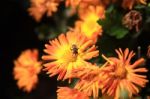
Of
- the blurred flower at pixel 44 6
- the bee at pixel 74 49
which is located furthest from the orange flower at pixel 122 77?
the blurred flower at pixel 44 6

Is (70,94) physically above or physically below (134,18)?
below

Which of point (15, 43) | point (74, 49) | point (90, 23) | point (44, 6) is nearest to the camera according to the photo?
point (74, 49)

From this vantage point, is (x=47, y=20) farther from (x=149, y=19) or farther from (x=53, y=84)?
(x=149, y=19)

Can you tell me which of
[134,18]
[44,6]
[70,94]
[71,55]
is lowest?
[70,94]

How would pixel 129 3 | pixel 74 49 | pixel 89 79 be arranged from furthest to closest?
pixel 129 3
pixel 74 49
pixel 89 79

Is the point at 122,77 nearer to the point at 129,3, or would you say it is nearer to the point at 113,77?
the point at 113,77

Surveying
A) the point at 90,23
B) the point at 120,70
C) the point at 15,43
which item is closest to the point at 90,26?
the point at 90,23

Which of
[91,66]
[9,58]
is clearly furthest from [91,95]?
[9,58]

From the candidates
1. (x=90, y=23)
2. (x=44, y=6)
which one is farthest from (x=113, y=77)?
(x=44, y=6)

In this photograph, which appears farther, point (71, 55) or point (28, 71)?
point (28, 71)
